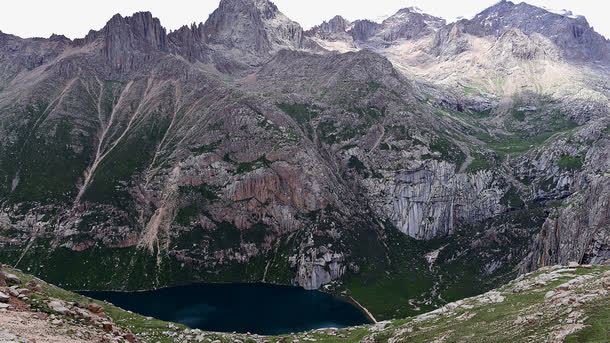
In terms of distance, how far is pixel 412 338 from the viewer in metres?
67.4

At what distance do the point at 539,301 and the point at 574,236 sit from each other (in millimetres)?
97468

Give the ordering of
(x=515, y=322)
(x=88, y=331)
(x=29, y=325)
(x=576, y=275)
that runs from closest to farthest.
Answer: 1. (x=29, y=325)
2. (x=88, y=331)
3. (x=515, y=322)
4. (x=576, y=275)

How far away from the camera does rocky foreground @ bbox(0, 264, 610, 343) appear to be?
4197 centimetres

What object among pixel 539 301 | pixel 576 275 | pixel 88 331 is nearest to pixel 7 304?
pixel 88 331

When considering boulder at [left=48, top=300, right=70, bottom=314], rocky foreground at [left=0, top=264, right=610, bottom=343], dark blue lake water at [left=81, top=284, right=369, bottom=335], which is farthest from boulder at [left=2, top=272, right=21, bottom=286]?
dark blue lake water at [left=81, top=284, right=369, bottom=335]

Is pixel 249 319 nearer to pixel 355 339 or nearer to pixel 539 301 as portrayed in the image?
pixel 355 339

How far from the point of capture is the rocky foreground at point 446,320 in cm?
4197

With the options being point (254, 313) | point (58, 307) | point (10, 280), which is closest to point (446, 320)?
point (58, 307)

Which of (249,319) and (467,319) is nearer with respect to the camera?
(467,319)

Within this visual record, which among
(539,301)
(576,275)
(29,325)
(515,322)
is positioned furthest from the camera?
(576,275)

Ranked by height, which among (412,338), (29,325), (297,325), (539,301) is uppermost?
(29,325)

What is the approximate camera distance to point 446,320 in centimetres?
7306

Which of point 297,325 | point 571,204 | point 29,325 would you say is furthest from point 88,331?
point 571,204

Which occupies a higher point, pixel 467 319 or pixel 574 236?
pixel 574 236
